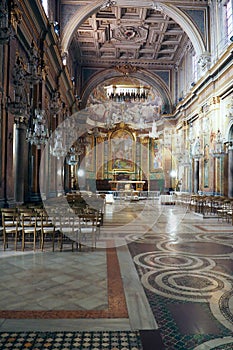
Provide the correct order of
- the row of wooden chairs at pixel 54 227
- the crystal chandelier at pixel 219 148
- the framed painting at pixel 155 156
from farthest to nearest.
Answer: the framed painting at pixel 155 156, the crystal chandelier at pixel 219 148, the row of wooden chairs at pixel 54 227

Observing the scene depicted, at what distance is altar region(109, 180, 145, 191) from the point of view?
86.3 feet

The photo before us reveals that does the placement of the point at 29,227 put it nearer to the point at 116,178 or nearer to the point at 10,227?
the point at 10,227

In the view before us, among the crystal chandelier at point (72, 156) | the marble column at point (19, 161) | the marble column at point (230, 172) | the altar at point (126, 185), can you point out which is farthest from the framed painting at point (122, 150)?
the marble column at point (19, 161)

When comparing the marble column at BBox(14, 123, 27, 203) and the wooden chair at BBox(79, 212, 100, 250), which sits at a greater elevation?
the marble column at BBox(14, 123, 27, 203)

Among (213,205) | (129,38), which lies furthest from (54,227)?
(129,38)

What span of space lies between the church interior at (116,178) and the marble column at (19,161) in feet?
0.13

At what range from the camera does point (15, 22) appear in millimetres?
8016

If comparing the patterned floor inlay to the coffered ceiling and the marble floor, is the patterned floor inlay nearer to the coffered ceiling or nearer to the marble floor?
the marble floor

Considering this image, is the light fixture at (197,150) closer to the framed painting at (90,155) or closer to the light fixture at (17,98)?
the light fixture at (17,98)

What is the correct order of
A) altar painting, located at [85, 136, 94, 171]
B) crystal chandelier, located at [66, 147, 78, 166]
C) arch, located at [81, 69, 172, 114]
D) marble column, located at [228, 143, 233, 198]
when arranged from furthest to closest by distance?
altar painting, located at [85, 136, 94, 171], arch, located at [81, 69, 172, 114], crystal chandelier, located at [66, 147, 78, 166], marble column, located at [228, 143, 233, 198]

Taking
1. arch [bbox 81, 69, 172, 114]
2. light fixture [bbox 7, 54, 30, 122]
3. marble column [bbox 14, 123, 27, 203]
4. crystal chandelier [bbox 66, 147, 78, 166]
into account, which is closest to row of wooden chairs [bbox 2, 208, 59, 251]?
light fixture [bbox 7, 54, 30, 122]

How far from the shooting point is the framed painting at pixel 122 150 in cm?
2862

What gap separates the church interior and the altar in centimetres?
10

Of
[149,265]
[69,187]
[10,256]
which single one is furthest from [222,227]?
[69,187]
